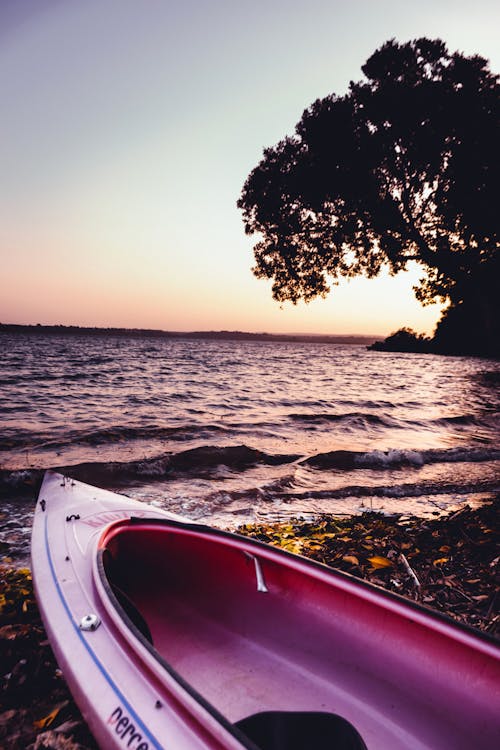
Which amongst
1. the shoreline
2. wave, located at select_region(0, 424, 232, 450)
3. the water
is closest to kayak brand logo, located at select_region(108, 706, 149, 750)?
the shoreline

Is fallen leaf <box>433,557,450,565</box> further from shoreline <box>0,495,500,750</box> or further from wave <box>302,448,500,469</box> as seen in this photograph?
wave <box>302,448,500,469</box>

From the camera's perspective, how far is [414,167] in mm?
9859

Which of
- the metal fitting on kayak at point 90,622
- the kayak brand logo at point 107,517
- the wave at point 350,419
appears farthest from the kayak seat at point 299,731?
the wave at point 350,419

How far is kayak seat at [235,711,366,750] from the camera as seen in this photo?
2.23 metres

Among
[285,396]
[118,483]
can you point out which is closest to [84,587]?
[118,483]

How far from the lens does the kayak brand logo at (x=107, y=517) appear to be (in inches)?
151

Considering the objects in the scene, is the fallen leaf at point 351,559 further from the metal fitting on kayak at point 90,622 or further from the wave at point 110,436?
the wave at point 110,436

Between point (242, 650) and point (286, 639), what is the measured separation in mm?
356

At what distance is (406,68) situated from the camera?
10.1m

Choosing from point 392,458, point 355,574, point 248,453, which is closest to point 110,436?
point 248,453

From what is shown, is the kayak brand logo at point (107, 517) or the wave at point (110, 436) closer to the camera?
the kayak brand logo at point (107, 517)

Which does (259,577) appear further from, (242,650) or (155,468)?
(155,468)

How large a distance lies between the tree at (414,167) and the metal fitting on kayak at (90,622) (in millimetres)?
9896

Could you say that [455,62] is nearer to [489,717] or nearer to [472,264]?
[472,264]
